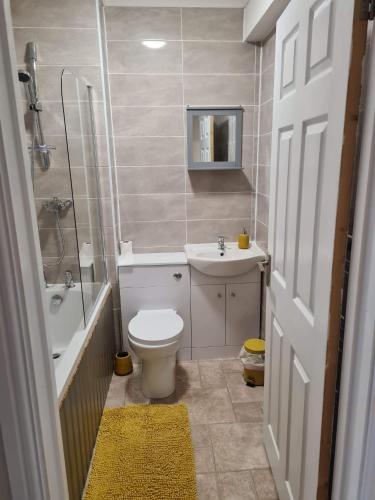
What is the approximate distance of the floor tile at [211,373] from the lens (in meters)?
2.49

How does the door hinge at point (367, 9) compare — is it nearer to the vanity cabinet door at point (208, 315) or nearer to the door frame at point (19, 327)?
the door frame at point (19, 327)

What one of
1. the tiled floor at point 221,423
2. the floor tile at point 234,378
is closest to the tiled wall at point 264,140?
the floor tile at point 234,378

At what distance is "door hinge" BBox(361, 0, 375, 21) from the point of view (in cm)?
80

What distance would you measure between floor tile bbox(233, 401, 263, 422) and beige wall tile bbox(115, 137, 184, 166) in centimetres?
182

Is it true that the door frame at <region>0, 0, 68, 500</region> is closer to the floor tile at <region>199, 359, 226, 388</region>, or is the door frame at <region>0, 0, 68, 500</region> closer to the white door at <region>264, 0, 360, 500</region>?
the white door at <region>264, 0, 360, 500</region>

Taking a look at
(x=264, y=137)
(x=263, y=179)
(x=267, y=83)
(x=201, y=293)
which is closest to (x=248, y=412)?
(x=201, y=293)

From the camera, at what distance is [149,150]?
2.70 metres

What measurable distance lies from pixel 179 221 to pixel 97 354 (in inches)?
48.4

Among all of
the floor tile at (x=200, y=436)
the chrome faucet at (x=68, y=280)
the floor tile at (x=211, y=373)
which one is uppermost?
the chrome faucet at (x=68, y=280)

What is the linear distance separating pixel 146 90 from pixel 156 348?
186cm

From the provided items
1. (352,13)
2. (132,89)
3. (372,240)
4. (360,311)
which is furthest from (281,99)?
(132,89)

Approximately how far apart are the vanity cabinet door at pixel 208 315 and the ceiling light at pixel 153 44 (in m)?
1.79

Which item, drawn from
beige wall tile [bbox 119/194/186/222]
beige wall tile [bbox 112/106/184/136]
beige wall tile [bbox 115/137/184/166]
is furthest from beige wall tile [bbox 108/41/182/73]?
beige wall tile [bbox 119/194/186/222]

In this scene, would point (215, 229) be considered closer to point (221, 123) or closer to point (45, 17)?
point (221, 123)
